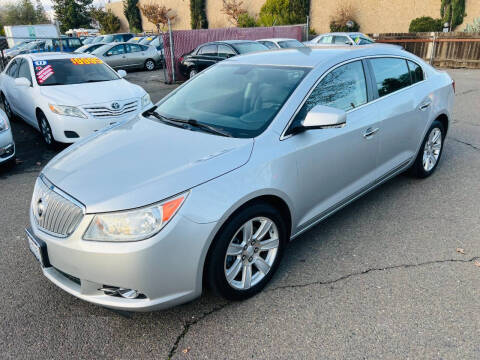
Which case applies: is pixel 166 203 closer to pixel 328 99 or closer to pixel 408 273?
pixel 328 99

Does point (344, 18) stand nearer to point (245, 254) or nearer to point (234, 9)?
point (234, 9)

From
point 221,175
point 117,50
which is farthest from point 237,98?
point 117,50

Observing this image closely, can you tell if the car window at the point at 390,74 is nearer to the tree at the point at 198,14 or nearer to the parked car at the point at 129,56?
the parked car at the point at 129,56

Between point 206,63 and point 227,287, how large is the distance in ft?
37.4

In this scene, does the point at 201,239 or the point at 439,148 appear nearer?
the point at 201,239

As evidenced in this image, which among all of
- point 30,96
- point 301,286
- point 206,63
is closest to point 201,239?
point 301,286

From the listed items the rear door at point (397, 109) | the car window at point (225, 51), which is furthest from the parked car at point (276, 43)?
the rear door at point (397, 109)

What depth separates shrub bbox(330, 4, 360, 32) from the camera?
1025 inches

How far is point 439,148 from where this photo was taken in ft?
16.1

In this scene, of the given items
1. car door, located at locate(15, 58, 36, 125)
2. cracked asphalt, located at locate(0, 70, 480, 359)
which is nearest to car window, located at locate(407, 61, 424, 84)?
cracked asphalt, located at locate(0, 70, 480, 359)

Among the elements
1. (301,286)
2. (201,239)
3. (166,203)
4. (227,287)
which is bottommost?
(301,286)

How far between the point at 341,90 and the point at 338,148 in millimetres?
552

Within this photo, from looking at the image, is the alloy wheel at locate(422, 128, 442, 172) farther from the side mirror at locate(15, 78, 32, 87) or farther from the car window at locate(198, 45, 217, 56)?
the car window at locate(198, 45, 217, 56)

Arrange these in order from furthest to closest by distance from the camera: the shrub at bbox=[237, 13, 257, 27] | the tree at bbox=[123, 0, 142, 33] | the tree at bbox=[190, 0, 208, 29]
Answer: the tree at bbox=[123, 0, 142, 33] → the tree at bbox=[190, 0, 208, 29] → the shrub at bbox=[237, 13, 257, 27]
